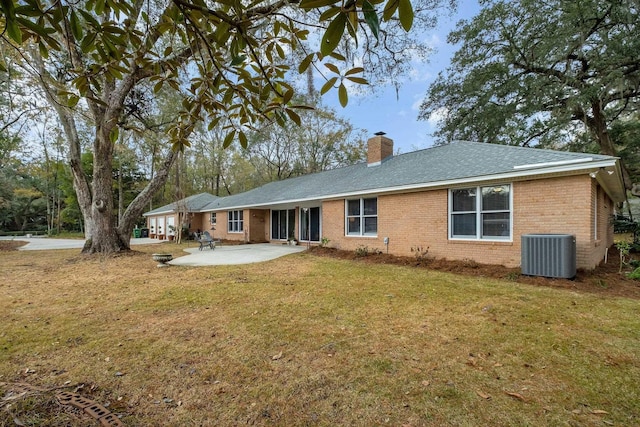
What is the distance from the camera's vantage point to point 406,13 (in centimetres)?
136

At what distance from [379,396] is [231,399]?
1246 mm

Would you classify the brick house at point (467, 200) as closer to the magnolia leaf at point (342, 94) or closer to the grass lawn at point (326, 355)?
the grass lawn at point (326, 355)

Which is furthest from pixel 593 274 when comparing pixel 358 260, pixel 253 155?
pixel 253 155

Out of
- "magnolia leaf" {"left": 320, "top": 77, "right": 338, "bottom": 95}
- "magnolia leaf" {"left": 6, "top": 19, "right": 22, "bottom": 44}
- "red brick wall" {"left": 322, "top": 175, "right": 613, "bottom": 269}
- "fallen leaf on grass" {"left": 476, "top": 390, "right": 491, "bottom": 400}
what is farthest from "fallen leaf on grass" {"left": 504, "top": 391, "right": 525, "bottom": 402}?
"red brick wall" {"left": 322, "top": 175, "right": 613, "bottom": 269}

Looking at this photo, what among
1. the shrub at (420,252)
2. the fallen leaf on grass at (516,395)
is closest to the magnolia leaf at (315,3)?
the fallen leaf on grass at (516,395)

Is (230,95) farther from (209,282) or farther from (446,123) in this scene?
(446,123)

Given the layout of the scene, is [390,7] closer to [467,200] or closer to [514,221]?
[514,221]

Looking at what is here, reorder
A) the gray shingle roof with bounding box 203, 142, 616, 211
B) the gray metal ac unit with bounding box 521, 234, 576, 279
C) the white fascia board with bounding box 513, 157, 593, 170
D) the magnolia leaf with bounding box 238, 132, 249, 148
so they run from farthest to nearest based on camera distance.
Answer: the gray shingle roof with bounding box 203, 142, 616, 211
the white fascia board with bounding box 513, 157, 593, 170
the gray metal ac unit with bounding box 521, 234, 576, 279
the magnolia leaf with bounding box 238, 132, 249, 148

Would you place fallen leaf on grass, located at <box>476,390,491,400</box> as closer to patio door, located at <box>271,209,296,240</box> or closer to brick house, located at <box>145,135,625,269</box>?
brick house, located at <box>145,135,625,269</box>

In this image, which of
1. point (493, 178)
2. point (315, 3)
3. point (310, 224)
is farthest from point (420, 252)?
point (315, 3)

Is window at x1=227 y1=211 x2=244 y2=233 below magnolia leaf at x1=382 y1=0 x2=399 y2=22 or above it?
below

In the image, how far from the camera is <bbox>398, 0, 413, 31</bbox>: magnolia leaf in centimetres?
134

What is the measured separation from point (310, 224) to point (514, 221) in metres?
9.72

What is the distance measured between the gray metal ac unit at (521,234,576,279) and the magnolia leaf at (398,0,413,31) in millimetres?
7335
